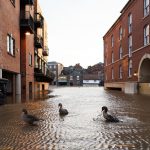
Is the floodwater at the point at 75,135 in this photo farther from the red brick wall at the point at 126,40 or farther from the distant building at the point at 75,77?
the distant building at the point at 75,77

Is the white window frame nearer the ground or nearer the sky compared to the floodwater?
nearer the sky

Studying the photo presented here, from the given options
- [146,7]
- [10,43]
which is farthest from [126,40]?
[10,43]

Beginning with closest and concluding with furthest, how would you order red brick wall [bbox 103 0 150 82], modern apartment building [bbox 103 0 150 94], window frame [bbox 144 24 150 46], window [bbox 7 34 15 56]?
window [bbox 7 34 15 56], window frame [bbox 144 24 150 46], modern apartment building [bbox 103 0 150 94], red brick wall [bbox 103 0 150 82]

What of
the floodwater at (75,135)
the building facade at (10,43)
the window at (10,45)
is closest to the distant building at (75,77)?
the building facade at (10,43)

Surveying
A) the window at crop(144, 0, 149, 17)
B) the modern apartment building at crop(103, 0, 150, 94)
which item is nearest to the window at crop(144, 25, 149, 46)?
the modern apartment building at crop(103, 0, 150, 94)

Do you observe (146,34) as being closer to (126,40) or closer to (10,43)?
(126,40)

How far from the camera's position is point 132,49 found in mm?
39844

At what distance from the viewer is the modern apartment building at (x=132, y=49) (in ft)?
113

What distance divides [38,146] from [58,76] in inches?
5600

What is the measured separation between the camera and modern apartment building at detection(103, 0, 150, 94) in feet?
113

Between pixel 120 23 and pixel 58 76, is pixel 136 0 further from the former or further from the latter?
pixel 58 76

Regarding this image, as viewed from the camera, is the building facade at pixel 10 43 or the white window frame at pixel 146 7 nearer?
the building facade at pixel 10 43

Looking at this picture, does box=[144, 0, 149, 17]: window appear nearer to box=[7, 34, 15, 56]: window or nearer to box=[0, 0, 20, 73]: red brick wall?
box=[0, 0, 20, 73]: red brick wall

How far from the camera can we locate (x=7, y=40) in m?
23.6
